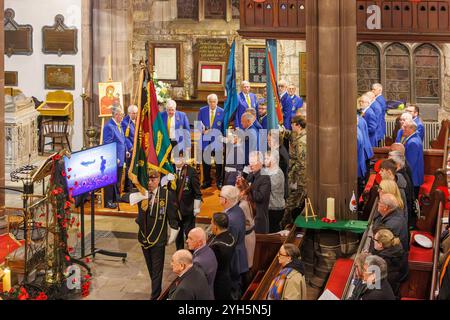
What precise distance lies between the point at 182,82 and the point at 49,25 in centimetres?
339

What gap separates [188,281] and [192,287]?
76mm

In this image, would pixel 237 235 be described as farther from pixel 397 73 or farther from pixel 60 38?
pixel 60 38

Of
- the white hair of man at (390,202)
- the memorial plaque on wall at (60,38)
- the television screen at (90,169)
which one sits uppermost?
the memorial plaque on wall at (60,38)

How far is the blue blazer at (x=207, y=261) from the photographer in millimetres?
9758

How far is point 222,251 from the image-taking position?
412 inches

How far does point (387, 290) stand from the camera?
28.5 ft

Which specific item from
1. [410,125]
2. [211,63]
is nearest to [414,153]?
[410,125]

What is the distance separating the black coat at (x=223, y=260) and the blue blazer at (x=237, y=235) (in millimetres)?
271

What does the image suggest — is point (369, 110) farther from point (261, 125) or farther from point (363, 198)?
point (363, 198)

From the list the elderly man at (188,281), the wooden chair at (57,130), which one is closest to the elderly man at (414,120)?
the elderly man at (188,281)

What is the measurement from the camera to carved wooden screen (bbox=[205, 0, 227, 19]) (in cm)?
2230

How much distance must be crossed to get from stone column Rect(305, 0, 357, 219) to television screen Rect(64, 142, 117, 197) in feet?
10.8

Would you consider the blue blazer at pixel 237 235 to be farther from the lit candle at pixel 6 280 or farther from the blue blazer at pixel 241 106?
the blue blazer at pixel 241 106

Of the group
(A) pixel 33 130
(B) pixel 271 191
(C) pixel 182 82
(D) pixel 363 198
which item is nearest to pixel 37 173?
(B) pixel 271 191
